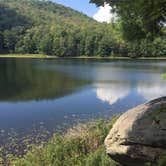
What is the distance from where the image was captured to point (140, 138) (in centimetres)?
1100

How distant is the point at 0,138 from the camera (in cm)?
2064

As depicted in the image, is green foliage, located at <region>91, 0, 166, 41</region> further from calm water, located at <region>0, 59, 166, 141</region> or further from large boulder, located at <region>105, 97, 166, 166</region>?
calm water, located at <region>0, 59, 166, 141</region>

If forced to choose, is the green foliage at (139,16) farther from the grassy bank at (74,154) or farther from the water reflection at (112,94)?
the water reflection at (112,94)

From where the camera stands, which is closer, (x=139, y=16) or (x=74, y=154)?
(x=74, y=154)

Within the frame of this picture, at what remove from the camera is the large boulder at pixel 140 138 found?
10.8 meters

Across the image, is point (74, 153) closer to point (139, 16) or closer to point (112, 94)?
point (139, 16)

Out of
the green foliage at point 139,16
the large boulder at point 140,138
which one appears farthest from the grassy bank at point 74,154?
the green foliage at point 139,16

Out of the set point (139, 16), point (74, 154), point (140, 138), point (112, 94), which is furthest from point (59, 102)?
point (140, 138)

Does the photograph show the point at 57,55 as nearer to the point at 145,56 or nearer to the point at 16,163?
the point at 145,56

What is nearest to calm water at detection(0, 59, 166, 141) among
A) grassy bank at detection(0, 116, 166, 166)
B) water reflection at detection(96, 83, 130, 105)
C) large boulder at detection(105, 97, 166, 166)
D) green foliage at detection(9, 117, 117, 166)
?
water reflection at detection(96, 83, 130, 105)

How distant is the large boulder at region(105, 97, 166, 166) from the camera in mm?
10828

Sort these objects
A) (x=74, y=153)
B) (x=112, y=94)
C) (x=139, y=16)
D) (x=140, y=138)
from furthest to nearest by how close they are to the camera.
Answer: (x=112, y=94) → (x=139, y=16) → (x=74, y=153) → (x=140, y=138)

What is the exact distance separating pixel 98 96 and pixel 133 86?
37.0 ft

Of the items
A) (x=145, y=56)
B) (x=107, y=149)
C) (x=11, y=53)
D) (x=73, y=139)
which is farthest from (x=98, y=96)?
(x=11, y=53)
